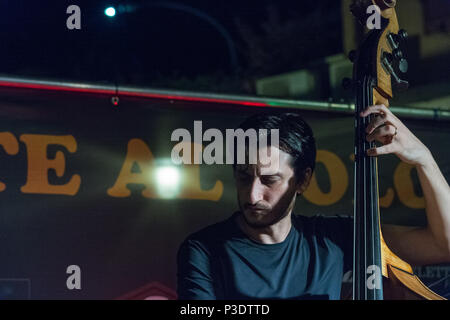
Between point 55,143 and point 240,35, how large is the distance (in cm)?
Answer: 1245

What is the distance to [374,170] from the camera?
9.73 feet

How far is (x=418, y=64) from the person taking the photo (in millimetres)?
10008

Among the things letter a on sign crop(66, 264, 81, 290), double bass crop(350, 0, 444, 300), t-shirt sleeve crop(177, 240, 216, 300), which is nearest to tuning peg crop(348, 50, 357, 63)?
double bass crop(350, 0, 444, 300)

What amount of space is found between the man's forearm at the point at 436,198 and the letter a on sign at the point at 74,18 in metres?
1.89

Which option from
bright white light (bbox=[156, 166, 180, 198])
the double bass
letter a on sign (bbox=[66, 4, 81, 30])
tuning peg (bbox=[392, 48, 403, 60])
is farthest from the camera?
letter a on sign (bbox=[66, 4, 81, 30])

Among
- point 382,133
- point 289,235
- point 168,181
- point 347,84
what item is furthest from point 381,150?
point 168,181

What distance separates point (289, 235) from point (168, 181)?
647mm

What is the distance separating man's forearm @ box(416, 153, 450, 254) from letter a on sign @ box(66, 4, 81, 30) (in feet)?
6.21

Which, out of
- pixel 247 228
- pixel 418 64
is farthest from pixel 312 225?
pixel 418 64

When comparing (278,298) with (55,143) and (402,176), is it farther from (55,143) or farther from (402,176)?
(55,143)

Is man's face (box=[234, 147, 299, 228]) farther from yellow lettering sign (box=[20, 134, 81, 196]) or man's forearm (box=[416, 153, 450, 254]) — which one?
yellow lettering sign (box=[20, 134, 81, 196])

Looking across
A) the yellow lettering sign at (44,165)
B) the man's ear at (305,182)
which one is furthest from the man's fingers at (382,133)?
the yellow lettering sign at (44,165)

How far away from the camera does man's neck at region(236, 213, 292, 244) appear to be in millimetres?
3085

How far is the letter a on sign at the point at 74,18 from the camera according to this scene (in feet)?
11.1
